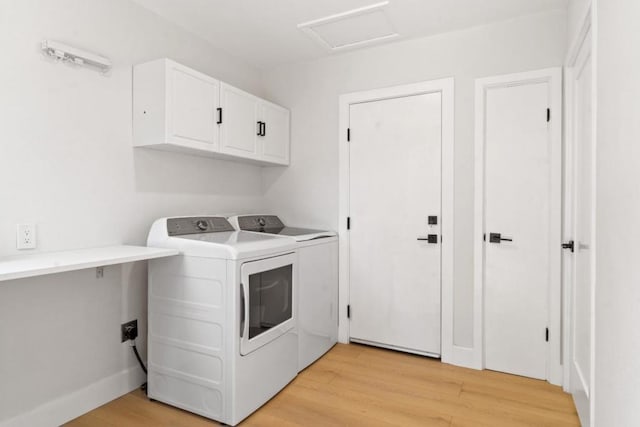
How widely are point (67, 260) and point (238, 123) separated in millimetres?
1499

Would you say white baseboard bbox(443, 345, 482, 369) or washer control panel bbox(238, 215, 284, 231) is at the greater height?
washer control panel bbox(238, 215, 284, 231)

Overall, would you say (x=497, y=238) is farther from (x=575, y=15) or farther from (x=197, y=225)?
(x=197, y=225)

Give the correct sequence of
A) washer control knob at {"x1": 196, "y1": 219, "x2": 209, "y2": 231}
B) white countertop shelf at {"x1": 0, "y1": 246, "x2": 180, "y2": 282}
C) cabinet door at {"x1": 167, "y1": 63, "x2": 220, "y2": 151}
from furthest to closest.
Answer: washer control knob at {"x1": 196, "y1": 219, "x2": 209, "y2": 231}
cabinet door at {"x1": 167, "y1": 63, "x2": 220, "y2": 151}
white countertop shelf at {"x1": 0, "y1": 246, "x2": 180, "y2": 282}

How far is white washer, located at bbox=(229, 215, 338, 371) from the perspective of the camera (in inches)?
100.0

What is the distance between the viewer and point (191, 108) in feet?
7.50

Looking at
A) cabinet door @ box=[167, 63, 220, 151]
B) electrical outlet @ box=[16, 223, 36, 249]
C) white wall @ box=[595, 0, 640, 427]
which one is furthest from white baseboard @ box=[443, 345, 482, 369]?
electrical outlet @ box=[16, 223, 36, 249]

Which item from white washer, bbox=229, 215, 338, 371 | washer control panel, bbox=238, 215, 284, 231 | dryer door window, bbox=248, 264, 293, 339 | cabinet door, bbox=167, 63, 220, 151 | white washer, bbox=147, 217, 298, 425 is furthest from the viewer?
washer control panel, bbox=238, 215, 284, 231

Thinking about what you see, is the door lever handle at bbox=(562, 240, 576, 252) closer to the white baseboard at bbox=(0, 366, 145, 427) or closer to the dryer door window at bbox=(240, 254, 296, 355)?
the dryer door window at bbox=(240, 254, 296, 355)

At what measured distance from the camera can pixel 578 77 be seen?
211 centimetres

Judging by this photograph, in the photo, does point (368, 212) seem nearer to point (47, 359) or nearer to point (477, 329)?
point (477, 329)

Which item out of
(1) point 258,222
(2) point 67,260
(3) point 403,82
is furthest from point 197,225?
(3) point 403,82

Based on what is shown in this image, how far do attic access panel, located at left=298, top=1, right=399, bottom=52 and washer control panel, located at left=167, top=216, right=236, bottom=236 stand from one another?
1.54m

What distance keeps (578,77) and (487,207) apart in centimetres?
94

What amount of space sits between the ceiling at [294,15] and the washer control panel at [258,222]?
141 centimetres
